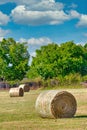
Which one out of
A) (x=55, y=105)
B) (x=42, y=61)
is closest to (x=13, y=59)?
(x=42, y=61)

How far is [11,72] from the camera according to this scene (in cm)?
9688

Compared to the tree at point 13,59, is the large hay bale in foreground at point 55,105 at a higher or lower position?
lower

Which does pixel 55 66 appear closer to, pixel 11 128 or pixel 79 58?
pixel 79 58

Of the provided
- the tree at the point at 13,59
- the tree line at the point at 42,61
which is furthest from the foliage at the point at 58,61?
the tree at the point at 13,59

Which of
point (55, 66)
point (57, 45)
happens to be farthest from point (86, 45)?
point (55, 66)

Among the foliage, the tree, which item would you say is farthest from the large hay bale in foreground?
the foliage

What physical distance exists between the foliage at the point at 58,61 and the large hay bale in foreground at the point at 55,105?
77.2 metres

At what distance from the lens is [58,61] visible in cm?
10106

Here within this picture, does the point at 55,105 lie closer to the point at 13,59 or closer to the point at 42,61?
the point at 13,59

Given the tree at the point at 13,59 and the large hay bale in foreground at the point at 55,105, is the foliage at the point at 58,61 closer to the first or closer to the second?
the tree at the point at 13,59

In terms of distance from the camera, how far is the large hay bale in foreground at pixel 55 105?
70.5ft

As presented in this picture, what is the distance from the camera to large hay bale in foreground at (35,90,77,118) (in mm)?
21484

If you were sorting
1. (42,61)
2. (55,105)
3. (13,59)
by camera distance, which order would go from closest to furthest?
(55,105) < (13,59) < (42,61)

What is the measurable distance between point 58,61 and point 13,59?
9648 mm
